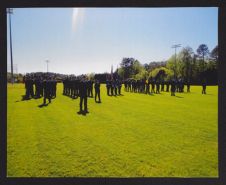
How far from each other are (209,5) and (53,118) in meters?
7.60

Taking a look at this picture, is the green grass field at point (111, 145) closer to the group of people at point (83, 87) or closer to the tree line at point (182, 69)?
the group of people at point (83, 87)

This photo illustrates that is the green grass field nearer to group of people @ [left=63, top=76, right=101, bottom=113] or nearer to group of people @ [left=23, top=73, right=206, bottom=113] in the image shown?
group of people @ [left=63, top=76, right=101, bottom=113]

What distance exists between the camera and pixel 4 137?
23.4ft

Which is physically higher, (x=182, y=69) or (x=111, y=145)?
(x=182, y=69)

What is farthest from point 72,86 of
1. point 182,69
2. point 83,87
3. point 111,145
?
point 182,69

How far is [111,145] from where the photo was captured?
28.3 ft

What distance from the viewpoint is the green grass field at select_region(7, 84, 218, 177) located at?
277 inches

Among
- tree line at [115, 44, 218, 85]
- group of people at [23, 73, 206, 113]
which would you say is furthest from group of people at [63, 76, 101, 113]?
tree line at [115, 44, 218, 85]

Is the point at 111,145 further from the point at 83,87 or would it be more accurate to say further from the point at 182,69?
the point at 182,69

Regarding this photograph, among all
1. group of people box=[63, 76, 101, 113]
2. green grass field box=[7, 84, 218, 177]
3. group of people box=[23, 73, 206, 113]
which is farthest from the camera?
group of people box=[23, 73, 206, 113]

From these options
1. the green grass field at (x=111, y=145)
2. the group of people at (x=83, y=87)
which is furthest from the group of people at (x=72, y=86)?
the green grass field at (x=111, y=145)

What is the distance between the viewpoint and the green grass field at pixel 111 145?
23.1 feet

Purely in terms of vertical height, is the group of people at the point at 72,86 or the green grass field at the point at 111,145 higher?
the group of people at the point at 72,86

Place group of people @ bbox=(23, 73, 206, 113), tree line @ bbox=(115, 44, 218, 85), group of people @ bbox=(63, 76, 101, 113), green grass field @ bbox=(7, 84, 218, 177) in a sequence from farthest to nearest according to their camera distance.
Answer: tree line @ bbox=(115, 44, 218, 85)
group of people @ bbox=(23, 73, 206, 113)
group of people @ bbox=(63, 76, 101, 113)
green grass field @ bbox=(7, 84, 218, 177)
